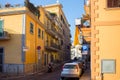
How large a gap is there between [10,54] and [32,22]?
5.81m

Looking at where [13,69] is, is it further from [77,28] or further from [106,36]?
[106,36]

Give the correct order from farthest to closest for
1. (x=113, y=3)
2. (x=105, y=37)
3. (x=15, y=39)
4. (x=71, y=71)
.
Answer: (x=15, y=39), (x=71, y=71), (x=113, y=3), (x=105, y=37)

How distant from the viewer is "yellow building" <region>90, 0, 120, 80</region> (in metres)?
14.0

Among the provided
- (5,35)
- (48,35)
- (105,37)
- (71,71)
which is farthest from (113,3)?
(48,35)

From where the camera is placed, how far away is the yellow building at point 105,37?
1396 cm

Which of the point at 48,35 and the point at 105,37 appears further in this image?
the point at 48,35

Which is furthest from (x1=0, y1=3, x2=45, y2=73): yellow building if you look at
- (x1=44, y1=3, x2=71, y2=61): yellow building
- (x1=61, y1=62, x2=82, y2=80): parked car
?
(x1=44, y1=3, x2=71, y2=61): yellow building

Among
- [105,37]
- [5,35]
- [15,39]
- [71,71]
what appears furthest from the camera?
[15,39]

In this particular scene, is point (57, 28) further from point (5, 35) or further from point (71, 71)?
point (71, 71)

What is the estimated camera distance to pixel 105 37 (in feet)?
46.9

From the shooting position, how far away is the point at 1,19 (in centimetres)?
3162

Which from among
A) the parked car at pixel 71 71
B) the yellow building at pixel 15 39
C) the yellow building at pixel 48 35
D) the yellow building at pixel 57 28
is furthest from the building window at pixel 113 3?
the yellow building at pixel 57 28

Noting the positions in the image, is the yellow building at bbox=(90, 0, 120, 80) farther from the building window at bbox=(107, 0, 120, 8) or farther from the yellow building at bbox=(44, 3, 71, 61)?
the yellow building at bbox=(44, 3, 71, 61)

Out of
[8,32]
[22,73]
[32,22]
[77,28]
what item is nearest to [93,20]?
[77,28]
